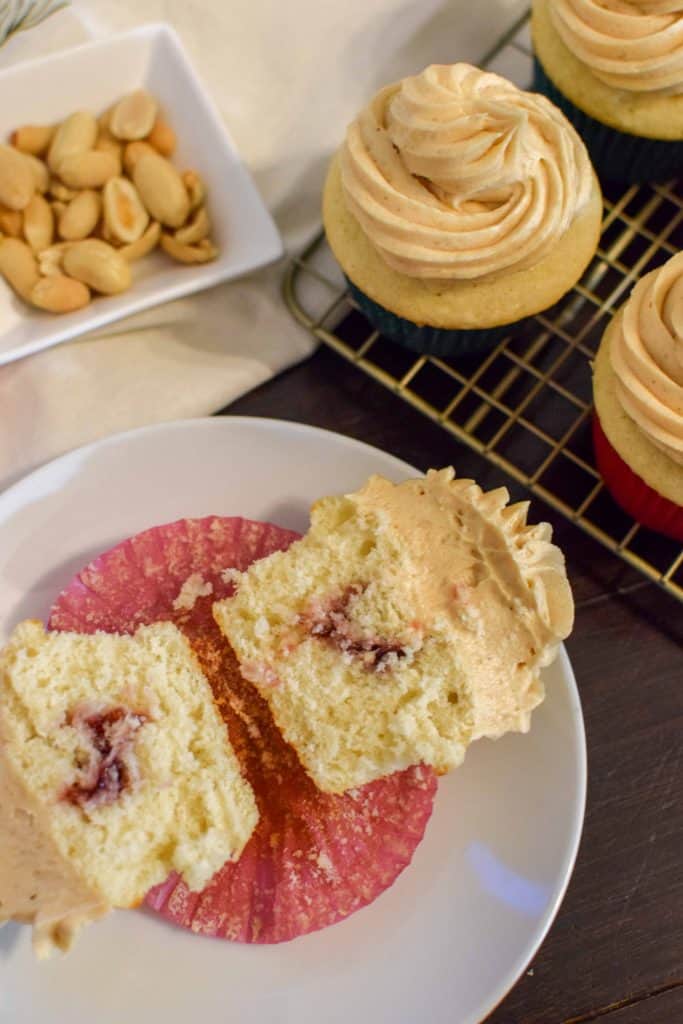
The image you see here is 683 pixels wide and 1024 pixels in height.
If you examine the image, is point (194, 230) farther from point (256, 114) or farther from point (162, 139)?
point (256, 114)

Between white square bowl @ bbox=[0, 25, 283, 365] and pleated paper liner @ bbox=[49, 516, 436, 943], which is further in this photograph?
white square bowl @ bbox=[0, 25, 283, 365]

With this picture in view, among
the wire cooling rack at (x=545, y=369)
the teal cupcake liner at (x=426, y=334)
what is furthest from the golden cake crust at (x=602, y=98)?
the teal cupcake liner at (x=426, y=334)

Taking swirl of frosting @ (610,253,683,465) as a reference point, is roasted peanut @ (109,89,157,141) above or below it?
above

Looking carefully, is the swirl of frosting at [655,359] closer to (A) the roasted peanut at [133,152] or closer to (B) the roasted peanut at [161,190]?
(B) the roasted peanut at [161,190]

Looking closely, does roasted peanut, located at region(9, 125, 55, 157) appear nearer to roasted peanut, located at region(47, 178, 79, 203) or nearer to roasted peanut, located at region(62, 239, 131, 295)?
roasted peanut, located at region(47, 178, 79, 203)

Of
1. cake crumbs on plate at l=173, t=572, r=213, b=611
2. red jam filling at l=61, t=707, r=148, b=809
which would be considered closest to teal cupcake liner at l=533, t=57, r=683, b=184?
cake crumbs on plate at l=173, t=572, r=213, b=611

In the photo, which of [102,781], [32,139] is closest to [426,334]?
[32,139]
